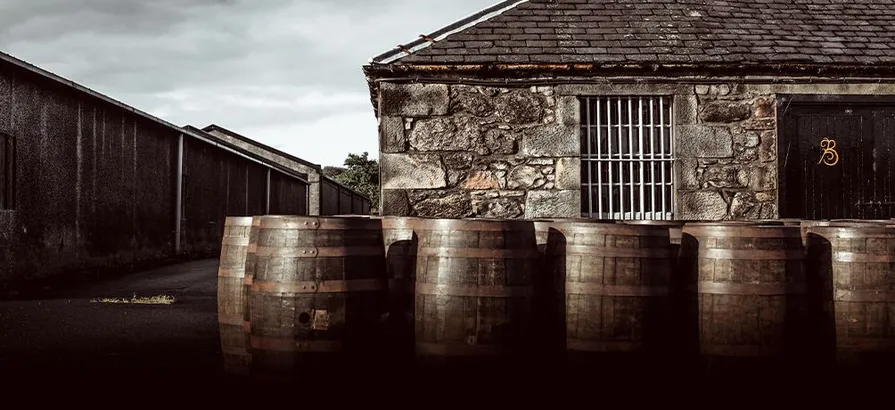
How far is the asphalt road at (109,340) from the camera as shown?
400cm

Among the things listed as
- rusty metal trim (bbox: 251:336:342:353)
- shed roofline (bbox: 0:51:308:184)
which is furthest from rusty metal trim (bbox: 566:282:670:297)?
shed roofline (bbox: 0:51:308:184)

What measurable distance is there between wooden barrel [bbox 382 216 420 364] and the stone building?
12.8 ft

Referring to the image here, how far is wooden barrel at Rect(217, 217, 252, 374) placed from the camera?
12.8 feet

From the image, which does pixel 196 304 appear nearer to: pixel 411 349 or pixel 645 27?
pixel 411 349

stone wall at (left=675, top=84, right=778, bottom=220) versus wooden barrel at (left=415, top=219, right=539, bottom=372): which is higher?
stone wall at (left=675, top=84, right=778, bottom=220)

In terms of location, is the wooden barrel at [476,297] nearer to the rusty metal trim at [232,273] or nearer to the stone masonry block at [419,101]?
the rusty metal trim at [232,273]

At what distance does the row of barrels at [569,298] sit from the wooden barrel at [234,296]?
316 millimetres

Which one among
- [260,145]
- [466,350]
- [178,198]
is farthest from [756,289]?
[260,145]

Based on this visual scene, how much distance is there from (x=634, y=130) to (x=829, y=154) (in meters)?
2.18

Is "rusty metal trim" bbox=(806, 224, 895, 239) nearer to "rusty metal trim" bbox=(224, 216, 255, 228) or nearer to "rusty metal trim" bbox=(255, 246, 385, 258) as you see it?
"rusty metal trim" bbox=(255, 246, 385, 258)

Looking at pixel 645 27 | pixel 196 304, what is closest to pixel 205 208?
pixel 196 304

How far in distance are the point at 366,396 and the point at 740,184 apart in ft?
18.9

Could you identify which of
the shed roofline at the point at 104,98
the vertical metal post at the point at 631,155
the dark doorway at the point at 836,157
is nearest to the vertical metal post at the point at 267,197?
the shed roofline at the point at 104,98

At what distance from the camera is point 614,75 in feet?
24.9
